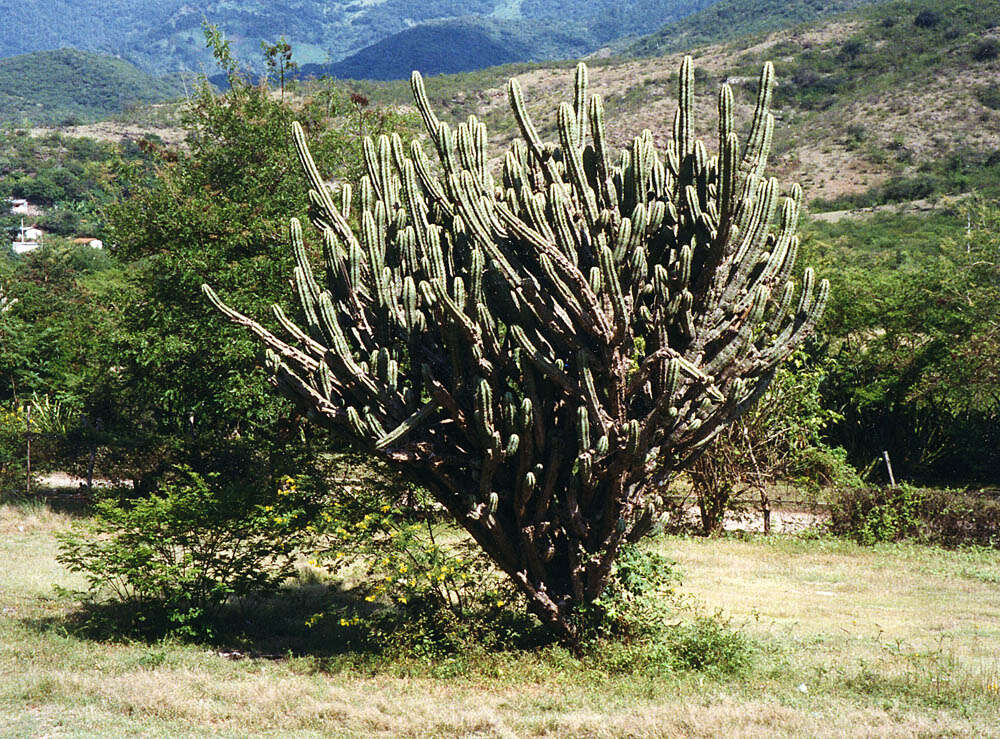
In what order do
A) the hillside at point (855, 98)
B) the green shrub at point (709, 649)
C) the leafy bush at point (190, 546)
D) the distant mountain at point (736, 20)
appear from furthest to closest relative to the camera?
the distant mountain at point (736, 20), the hillside at point (855, 98), the leafy bush at point (190, 546), the green shrub at point (709, 649)

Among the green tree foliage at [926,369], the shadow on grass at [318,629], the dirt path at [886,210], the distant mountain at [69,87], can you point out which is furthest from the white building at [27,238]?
the distant mountain at [69,87]

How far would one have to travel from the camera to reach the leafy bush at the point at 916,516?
522 inches

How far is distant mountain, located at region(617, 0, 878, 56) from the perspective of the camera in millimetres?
111175

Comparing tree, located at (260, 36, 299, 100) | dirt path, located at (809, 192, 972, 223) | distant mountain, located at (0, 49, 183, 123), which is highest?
distant mountain, located at (0, 49, 183, 123)

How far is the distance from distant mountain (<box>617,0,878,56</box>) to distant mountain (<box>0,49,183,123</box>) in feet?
304

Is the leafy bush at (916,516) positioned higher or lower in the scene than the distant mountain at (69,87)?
lower

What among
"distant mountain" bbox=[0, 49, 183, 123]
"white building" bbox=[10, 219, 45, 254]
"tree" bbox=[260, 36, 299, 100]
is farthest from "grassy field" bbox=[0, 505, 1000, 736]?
"distant mountain" bbox=[0, 49, 183, 123]

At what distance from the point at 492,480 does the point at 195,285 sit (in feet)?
25.5

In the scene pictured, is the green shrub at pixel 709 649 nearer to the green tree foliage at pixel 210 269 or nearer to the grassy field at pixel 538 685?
the grassy field at pixel 538 685

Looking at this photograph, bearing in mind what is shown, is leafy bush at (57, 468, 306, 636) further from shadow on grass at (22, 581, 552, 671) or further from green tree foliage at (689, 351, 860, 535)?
green tree foliage at (689, 351, 860, 535)

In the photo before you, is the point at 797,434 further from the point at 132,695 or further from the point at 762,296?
the point at 132,695

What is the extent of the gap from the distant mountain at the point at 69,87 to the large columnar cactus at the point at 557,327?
16924 centimetres

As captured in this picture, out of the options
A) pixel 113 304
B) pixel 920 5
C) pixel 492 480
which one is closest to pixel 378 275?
pixel 492 480

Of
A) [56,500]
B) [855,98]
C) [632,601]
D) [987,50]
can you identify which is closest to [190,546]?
[632,601]
